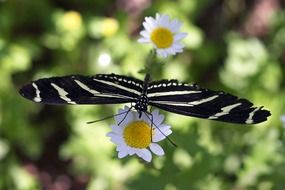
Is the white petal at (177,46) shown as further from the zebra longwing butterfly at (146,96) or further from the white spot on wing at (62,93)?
the white spot on wing at (62,93)

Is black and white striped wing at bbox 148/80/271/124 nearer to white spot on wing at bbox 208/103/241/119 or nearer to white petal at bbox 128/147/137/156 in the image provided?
white spot on wing at bbox 208/103/241/119

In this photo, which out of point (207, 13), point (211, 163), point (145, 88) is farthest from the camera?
point (207, 13)

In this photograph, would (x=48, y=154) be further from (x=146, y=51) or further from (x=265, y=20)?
(x=265, y=20)

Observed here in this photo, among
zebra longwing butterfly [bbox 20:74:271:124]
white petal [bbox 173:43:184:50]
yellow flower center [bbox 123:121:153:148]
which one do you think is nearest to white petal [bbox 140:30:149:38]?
white petal [bbox 173:43:184:50]

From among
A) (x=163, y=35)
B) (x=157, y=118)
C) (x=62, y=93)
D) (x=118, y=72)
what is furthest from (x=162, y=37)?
(x=118, y=72)

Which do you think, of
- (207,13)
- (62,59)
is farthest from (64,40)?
(207,13)

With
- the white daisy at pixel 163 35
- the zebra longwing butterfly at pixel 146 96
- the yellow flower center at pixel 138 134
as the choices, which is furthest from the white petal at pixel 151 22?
the yellow flower center at pixel 138 134
